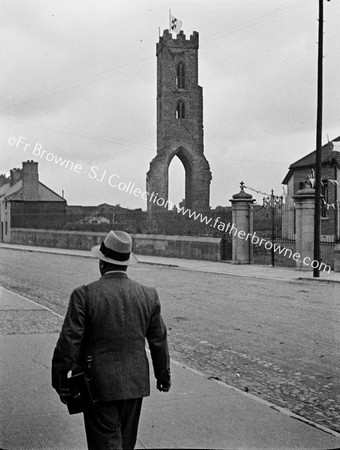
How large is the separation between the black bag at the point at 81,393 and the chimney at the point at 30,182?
173 ft

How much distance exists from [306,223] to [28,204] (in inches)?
1479

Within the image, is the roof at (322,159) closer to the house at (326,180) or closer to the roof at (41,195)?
the house at (326,180)

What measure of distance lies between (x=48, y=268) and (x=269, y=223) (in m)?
10.9

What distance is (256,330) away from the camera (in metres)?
10.0

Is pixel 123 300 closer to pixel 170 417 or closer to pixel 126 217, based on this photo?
pixel 170 417

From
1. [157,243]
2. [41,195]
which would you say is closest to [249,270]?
[157,243]

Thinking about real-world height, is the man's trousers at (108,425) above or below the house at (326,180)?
below

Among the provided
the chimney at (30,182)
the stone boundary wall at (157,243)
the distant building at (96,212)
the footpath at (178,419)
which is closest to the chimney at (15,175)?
the distant building at (96,212)

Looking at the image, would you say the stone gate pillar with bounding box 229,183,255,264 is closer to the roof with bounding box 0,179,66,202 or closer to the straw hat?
the straw hat

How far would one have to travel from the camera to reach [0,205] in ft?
189

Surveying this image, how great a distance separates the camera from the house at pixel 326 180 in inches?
1076

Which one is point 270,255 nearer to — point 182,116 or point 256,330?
point 256,330

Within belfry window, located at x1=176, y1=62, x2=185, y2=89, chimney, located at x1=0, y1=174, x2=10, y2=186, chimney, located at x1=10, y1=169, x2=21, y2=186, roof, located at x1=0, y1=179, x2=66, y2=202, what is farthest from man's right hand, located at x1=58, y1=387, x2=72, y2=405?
chimney, located at x1=0, y1=174, x2=10, y2=186

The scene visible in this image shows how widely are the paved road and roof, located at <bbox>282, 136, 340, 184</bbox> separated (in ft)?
53.4
